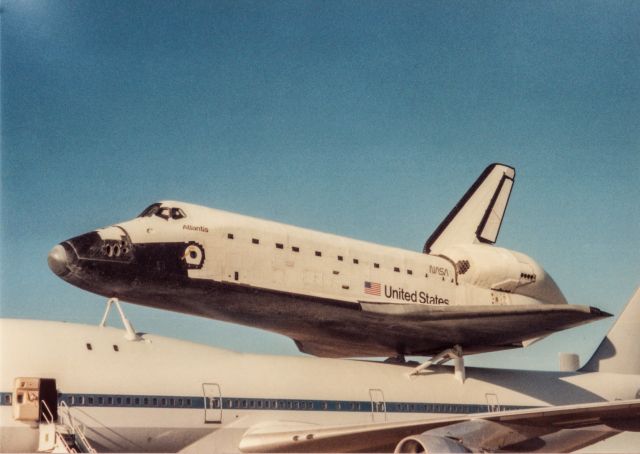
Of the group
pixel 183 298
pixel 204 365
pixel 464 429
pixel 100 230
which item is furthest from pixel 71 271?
pixel 464 429

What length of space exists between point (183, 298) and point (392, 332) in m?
6.08

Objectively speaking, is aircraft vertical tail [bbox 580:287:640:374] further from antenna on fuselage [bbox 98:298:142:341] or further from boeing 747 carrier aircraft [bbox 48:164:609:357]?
antenna on fuselage [bbox 98:298:142:341]

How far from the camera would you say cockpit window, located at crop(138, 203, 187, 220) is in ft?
63.0

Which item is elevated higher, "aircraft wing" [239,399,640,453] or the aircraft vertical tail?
the aircraft vertical tail

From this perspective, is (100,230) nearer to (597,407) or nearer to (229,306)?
(229,306)

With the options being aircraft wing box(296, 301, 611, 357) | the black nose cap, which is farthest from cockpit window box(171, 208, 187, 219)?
aircraft wing box(296, 301, 611, 357)

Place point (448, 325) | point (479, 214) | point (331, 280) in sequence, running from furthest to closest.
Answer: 1. point (479, 214)
2. point (448, 325)
3. point (331, 280)

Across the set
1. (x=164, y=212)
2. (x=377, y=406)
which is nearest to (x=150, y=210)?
(x=164, y=212)

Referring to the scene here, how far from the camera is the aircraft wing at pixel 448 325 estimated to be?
21.6 meters

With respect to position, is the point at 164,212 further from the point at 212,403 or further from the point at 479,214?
the point at 479,214

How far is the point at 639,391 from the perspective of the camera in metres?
27.8

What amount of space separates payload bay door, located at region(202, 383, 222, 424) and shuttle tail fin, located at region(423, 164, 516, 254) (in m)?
8.75

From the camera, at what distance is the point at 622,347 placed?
2786cm

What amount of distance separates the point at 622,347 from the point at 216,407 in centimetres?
1445
